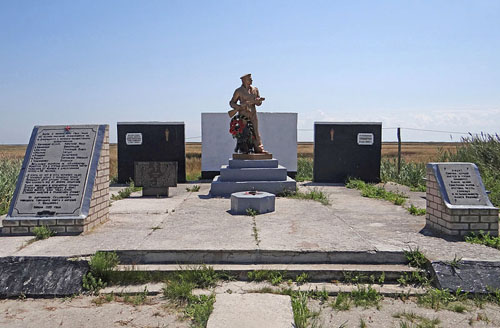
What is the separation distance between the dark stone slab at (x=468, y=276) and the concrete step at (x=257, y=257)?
42 centimetres

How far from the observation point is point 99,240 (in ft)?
16.4

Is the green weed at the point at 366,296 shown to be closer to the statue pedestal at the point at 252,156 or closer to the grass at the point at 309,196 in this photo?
Result: the grass at the point at 309,196

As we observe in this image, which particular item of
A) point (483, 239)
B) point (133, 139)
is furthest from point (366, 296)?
point (133, 139)

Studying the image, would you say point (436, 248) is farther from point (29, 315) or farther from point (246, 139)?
point (246, 139)

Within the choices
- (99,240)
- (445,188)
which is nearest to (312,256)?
(445,188)

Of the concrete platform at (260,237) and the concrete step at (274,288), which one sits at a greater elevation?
the concrete platform at (260,237)

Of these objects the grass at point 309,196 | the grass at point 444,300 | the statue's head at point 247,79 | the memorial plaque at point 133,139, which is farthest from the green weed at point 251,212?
the memorial plaque at point 133,139

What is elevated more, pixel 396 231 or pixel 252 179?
pixel 252 179

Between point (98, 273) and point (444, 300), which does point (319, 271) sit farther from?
point (98, 273)

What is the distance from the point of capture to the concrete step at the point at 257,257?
445 cm

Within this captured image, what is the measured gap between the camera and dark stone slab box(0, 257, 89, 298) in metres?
3.99

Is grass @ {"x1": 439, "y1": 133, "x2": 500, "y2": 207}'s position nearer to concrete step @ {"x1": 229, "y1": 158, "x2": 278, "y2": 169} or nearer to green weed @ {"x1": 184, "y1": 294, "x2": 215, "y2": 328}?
concrete step @ {"x1": 229, "y1": 158, "x2": 278, "y2": 169}

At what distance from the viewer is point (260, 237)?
16.6 feet

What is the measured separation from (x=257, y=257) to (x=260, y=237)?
2.01 ft
